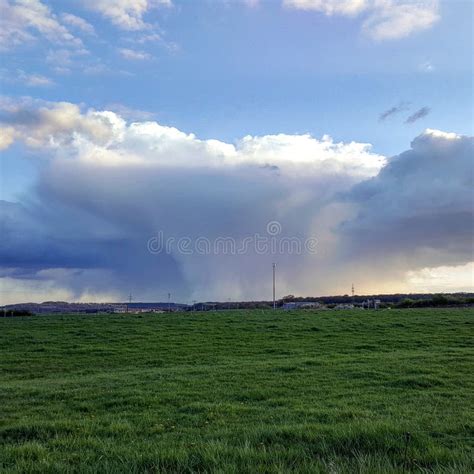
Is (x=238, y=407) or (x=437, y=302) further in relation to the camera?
(x=437, y=302)

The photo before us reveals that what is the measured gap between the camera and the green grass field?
6809mm

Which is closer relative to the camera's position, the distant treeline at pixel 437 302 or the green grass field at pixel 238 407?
the green grass field at pixel 238 407

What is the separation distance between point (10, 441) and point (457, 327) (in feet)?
98.8

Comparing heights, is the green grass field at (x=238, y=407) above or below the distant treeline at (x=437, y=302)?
below

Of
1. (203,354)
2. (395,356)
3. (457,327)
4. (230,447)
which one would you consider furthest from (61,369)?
(457,327)

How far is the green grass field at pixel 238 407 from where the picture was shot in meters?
6.81

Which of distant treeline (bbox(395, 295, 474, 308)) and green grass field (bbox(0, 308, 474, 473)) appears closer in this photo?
green grass field (bbox(0, 308, 474, 473))

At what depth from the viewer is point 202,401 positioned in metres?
12.4

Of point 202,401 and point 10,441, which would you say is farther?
point 202,401

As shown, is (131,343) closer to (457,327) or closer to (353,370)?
(353,370)

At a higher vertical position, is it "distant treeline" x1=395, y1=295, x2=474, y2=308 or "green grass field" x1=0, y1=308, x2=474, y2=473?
"distant treeline" x1=395, y1=295, x2=474, y2=308

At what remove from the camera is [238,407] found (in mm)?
11352

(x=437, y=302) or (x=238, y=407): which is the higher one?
(x=437, y=302)

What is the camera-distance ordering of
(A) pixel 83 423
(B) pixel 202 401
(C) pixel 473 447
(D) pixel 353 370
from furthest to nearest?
(D) pixel 353 370 → (B) pixel 202 401 → (A) pixel 83 423 → (C) pixel 473 447
